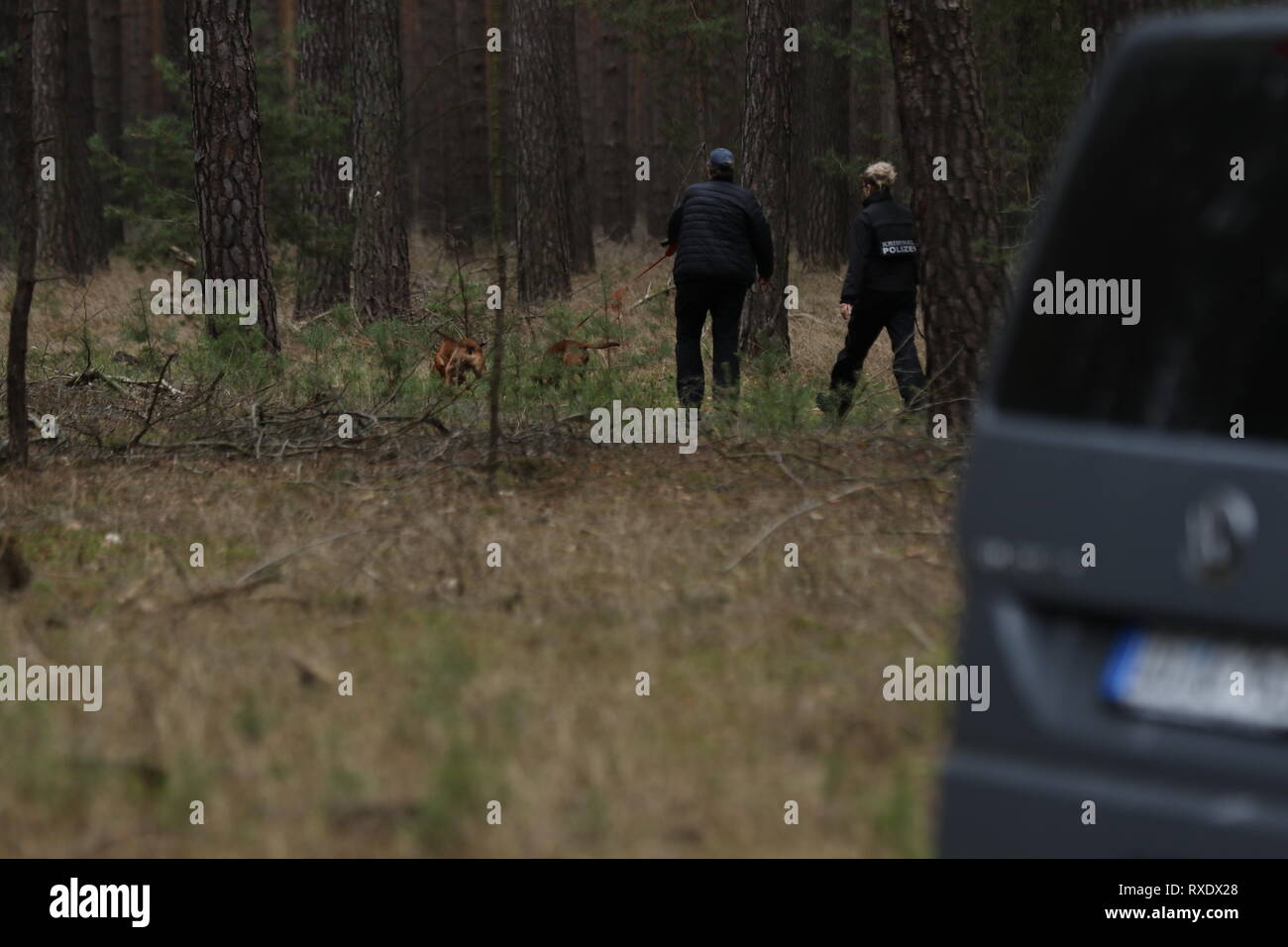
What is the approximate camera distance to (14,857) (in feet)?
13.7

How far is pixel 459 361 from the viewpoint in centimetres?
1152

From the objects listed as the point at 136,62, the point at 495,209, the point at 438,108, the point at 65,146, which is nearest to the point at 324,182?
the point at 65,146

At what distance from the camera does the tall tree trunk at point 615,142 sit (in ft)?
102

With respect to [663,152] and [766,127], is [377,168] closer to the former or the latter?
[766,127]

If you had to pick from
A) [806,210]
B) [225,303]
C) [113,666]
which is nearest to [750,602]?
[113,666]

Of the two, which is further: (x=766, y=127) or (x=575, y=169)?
(x=575, y=169)

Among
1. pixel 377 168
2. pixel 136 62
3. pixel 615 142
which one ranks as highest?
pixel 136 62

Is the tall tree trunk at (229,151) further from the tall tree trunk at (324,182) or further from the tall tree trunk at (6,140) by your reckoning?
the tall tree trunk at (6,140)

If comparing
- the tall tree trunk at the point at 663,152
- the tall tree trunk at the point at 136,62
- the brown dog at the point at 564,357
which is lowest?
the brown dog at the point at 564,357

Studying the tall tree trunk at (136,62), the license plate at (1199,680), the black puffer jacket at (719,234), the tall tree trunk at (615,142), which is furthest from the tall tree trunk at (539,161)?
the tall tree trunk at (136,62)

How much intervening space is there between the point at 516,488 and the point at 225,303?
4.36 metres

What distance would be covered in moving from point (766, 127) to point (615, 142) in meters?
17.0

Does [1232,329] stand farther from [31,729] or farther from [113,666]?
[113,666]

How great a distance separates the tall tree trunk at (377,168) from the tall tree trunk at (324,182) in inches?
10.7
